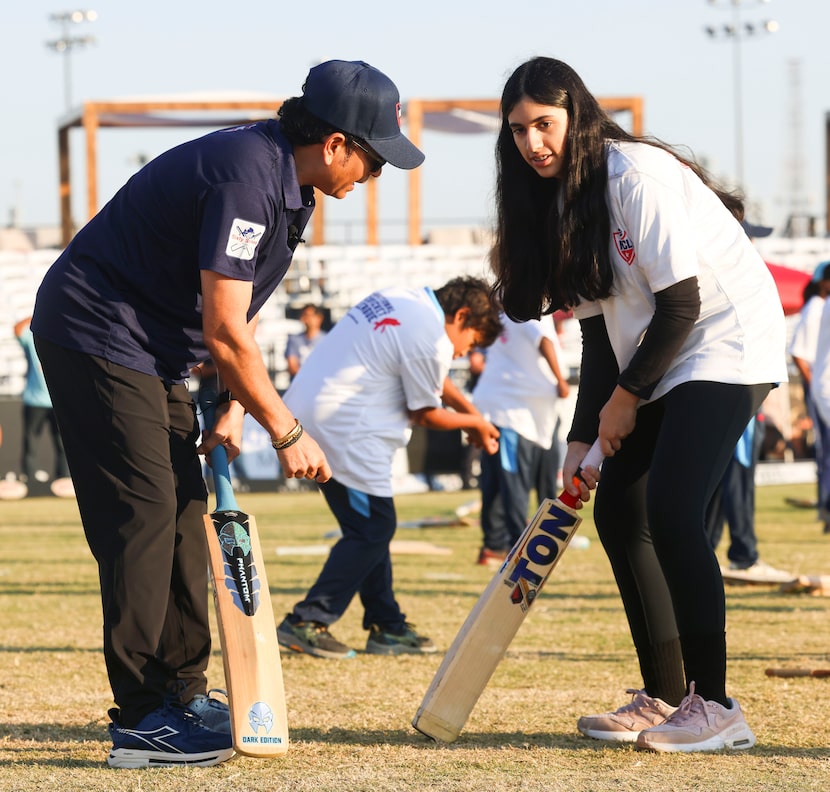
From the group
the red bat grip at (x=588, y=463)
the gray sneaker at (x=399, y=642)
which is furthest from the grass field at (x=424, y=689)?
the red bat grip at (x=588, y=463)

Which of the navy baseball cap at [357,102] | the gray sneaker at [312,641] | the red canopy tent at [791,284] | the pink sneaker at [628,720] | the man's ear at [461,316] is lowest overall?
the gray sneaker at [312,641]

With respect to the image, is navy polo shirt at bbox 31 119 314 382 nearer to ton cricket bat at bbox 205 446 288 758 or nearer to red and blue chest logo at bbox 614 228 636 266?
ton cricket bat at bbox 205 446 288 758

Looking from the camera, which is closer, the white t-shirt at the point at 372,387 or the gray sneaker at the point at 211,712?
the gray sneaker at the point at 211,712

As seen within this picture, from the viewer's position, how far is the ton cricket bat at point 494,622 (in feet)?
12.2

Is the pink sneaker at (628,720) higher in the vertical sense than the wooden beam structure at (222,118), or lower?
lower

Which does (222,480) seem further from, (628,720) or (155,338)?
(628,720)

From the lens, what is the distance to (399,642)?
5.67 m

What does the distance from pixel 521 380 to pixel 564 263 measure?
5487 mm

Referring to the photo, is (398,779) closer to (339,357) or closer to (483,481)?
(339,357)

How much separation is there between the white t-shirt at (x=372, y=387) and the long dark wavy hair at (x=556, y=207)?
1801 millimetres

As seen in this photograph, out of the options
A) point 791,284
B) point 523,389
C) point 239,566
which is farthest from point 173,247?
point 791,284

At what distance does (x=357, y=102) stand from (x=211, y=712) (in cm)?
176

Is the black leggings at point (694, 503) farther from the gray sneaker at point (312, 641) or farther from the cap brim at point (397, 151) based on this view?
the gray sneaker at point (312, 641)

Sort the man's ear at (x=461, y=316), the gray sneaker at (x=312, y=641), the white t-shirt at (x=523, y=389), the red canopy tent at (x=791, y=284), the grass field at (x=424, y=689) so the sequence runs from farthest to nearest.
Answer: the red canopy tent at (x=791, y=284), the white t-shirt at (x=523, y=389), the man's ear at (x=461, y=316), the gray sneaker at (x=312, y=641), the grass field at (x=424, y=689)
